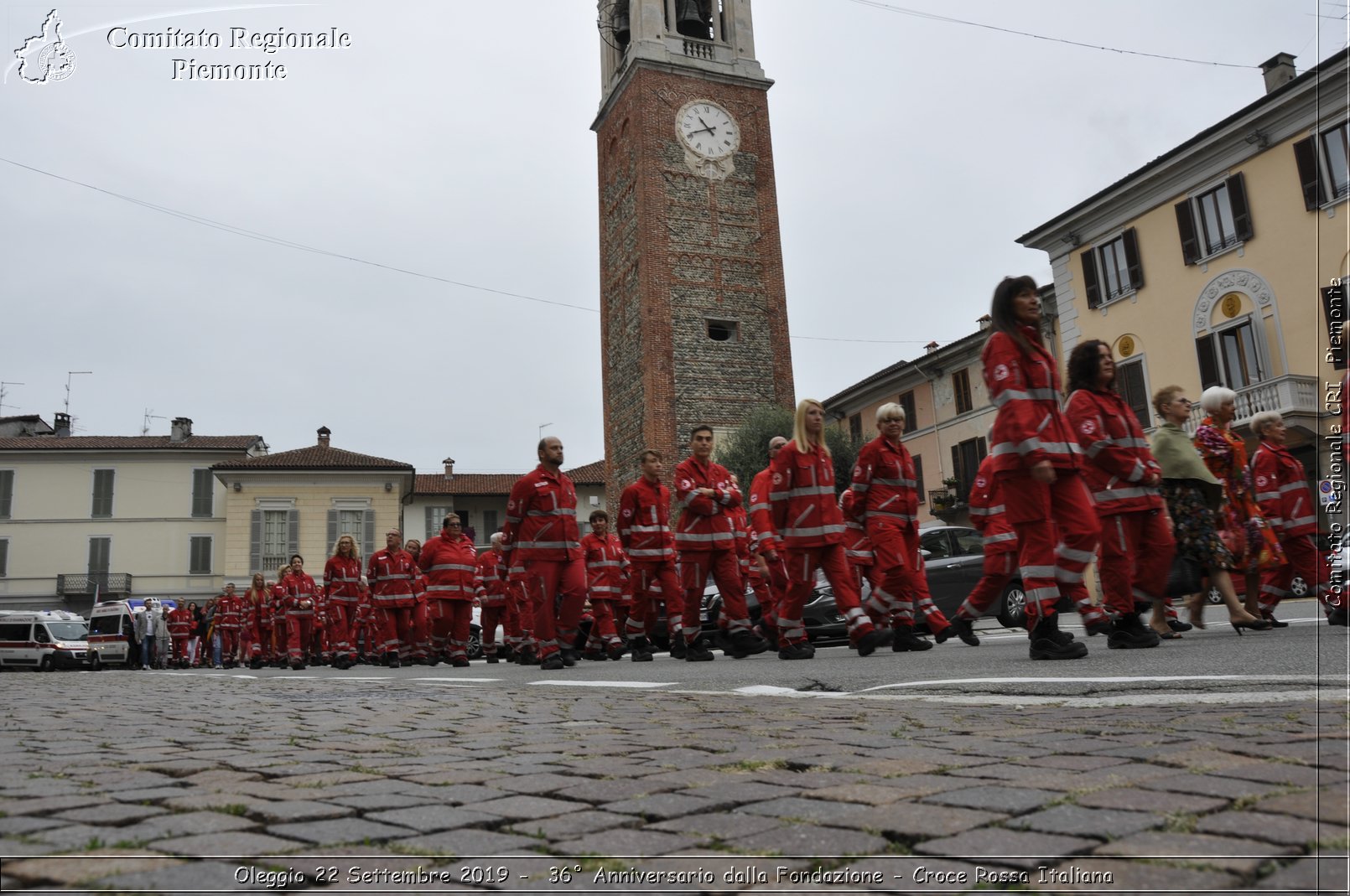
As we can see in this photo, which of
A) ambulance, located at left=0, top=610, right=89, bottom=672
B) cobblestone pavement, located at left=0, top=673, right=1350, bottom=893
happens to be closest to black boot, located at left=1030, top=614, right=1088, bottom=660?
cobblestone pavement, located at left=0, top=673, right=1350, bottom=893

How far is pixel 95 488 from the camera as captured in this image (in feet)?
183

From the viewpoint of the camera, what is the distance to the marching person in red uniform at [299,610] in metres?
18.1

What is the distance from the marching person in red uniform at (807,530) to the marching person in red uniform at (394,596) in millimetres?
8246

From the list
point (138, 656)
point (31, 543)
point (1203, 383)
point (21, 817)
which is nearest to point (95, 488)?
point (31, 543)

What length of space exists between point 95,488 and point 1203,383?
51.2 m

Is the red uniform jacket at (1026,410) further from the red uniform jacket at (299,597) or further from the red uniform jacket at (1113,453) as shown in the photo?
the red uniform jacket at (299,597)

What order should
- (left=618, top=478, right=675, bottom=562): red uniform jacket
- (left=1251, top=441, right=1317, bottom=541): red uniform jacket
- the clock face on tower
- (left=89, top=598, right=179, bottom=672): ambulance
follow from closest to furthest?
(left=1251, top=441, right=1317, bottom=541): red uniform jacket → (left=618, top=478, right=675, bottom=562): red uniform jacket → (left=89, top=598, right=179, bottom=672): ambulance → the clock face on tower

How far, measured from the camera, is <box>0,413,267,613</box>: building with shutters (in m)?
54.8

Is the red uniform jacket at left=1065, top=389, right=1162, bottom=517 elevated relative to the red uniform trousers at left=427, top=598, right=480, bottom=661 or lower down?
elevated

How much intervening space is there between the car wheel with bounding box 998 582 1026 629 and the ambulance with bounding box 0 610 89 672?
30855 mm

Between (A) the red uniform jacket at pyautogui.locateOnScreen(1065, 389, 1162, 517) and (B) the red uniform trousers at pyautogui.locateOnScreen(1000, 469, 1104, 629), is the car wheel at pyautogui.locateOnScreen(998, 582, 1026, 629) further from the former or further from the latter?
(B) the red uniform trousers at pyautogui.locateOnScreen(1000, 469, 1104, 629)

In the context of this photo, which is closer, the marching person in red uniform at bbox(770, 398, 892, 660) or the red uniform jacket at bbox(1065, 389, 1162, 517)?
the red uniform jacket at bbox(1065, 389, 1162, 517)

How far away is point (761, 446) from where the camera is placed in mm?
38031

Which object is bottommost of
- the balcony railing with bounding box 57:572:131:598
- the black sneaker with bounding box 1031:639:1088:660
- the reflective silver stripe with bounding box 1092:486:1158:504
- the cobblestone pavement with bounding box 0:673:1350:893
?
the cobblestone pavement with bounding box 0:673:1350:893
